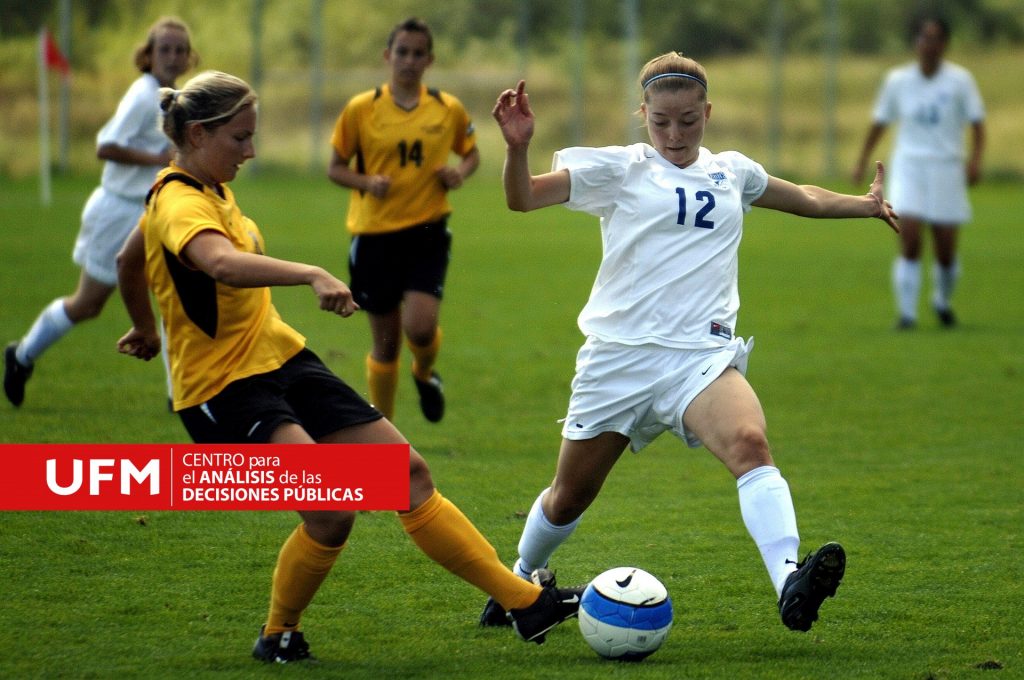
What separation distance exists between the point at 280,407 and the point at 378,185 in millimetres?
3757

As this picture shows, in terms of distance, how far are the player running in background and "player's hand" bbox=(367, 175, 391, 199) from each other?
1220 millimetres

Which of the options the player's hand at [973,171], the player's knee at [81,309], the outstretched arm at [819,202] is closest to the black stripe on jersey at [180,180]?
the outstretched arm at [819,202]

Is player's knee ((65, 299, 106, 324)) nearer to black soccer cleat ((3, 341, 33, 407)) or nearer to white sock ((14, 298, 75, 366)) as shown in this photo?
white sock ((14, 298, 75, 366))

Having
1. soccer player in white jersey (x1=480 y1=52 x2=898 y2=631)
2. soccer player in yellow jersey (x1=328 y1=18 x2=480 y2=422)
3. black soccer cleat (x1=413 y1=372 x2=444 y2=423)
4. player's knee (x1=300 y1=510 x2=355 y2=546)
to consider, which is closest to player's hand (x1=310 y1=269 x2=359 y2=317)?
player's knee (x1=300 y1=510 x2=355 y2=546)

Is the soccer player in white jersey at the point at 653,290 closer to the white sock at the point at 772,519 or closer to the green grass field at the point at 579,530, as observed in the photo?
the white sock at the point at 772,519

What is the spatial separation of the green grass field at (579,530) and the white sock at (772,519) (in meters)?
0.35

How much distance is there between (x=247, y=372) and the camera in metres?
4.39

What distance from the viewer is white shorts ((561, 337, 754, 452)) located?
4.68 metres

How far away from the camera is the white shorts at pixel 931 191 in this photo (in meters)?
12.7

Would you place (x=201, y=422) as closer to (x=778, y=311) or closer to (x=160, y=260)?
(x=160, y=260)

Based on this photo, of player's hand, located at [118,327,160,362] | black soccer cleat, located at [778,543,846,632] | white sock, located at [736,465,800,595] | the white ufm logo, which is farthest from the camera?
the white ufm logo

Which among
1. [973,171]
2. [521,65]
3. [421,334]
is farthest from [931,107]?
[521,65]

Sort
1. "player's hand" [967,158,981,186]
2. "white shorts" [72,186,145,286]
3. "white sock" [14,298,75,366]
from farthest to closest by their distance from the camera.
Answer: "player's hand" [967,158,981,186]
"white sock" [14,298,75,366]
"white shorts" [72,186,145,286]

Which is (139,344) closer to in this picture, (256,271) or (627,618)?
(256,271)
